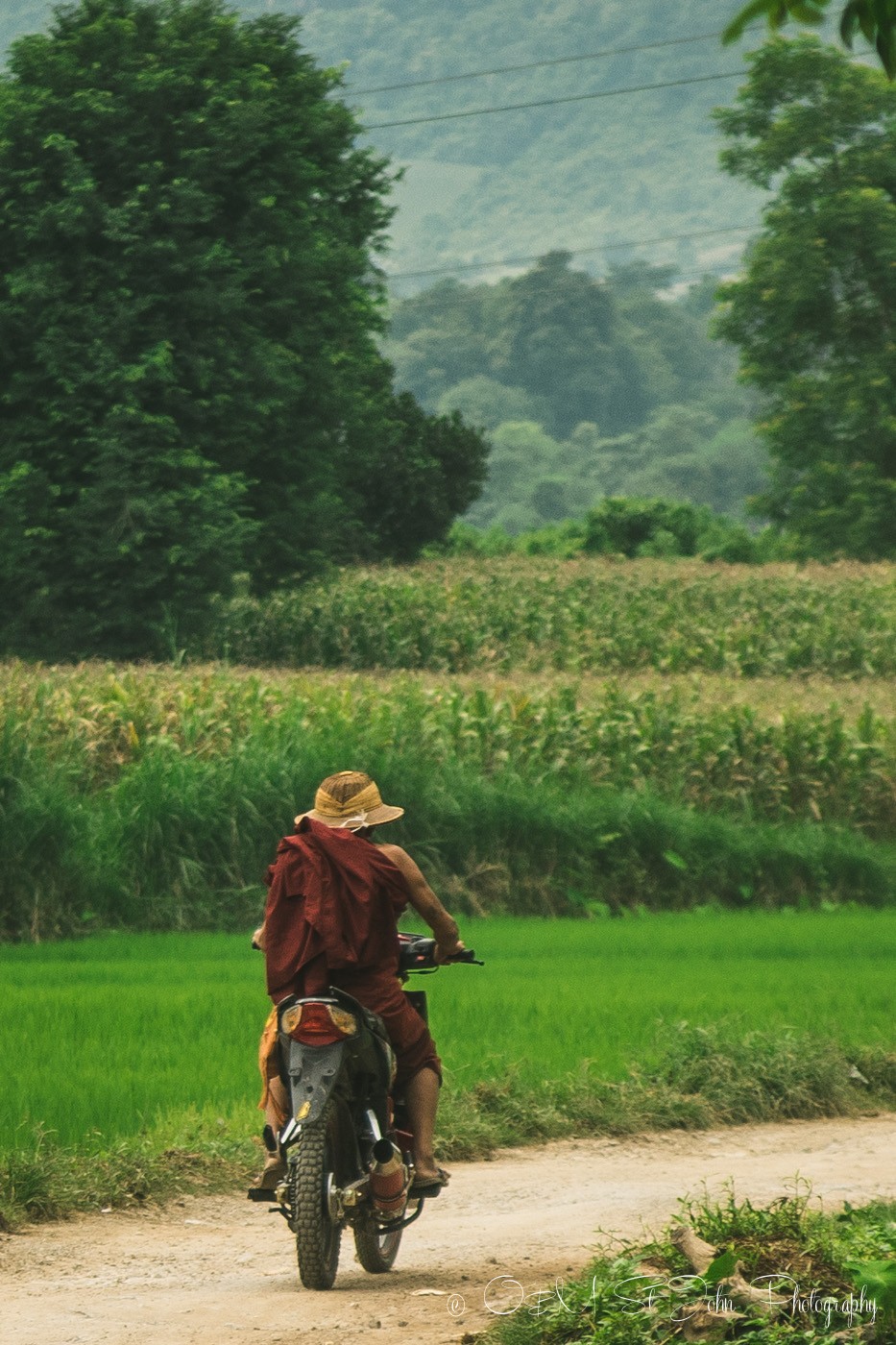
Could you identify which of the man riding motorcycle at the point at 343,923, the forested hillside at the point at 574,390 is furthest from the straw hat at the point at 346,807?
the forested hillside at the point at 574,390

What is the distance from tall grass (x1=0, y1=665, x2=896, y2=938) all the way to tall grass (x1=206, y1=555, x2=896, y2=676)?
7.54 metres

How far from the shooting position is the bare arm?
644cm

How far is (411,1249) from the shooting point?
7223 millimetres

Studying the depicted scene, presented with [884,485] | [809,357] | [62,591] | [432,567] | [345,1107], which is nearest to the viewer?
[345,1107]

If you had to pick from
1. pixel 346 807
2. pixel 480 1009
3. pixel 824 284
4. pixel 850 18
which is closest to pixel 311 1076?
pixel 346 807

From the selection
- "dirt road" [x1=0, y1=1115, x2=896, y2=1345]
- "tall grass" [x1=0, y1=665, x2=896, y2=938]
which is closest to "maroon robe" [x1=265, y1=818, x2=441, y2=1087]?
"dirt road" [x1=0, y1=1115, x2=896, y2=1345]

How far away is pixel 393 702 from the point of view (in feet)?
67.6

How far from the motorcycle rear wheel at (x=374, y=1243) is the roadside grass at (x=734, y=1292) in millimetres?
624

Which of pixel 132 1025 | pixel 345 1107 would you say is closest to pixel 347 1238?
pixel 345 1107

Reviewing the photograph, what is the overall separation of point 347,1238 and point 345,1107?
59.7 inches

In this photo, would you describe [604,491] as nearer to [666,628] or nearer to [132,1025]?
[666,628]

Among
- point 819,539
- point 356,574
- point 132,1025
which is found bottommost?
point 819,539

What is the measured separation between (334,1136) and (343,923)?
2.32 feet

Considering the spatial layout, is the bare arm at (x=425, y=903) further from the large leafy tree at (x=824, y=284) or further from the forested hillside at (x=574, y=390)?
the forested hillside at (x=574, y=390)
